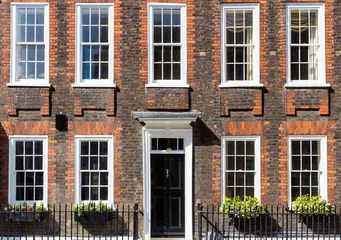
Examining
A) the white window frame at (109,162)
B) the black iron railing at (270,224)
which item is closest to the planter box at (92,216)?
the white window frame at (109,162)

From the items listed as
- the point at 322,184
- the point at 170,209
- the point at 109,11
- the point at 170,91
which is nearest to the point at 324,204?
the point at 322,184

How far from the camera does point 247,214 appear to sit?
502 inches

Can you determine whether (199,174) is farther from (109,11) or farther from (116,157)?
(109,11)

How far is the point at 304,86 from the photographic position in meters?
13.7

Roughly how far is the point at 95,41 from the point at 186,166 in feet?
14.3

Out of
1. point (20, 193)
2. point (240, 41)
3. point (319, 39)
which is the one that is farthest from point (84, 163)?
point (319, 39)

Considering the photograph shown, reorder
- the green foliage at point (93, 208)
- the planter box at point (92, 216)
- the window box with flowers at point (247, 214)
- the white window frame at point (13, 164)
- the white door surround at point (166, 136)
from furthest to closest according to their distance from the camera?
the white window frame at point (13, 164), the white door surround at point (166, 136), the planter box at point (92, 216), the green foliage at point (93, 208), the window box with flowers at point (247, 214)

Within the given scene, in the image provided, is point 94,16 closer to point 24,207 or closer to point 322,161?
point 24,207

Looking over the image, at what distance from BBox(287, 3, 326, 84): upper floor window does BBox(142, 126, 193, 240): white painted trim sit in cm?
345

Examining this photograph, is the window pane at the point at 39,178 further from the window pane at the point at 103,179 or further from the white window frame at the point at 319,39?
the white window frame at the point at 319,39

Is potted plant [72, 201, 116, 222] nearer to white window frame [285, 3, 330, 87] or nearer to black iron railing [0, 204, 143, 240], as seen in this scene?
black iron railing [0, 204, 143, 240]

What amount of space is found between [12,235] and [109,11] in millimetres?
6727

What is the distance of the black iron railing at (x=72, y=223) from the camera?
13172mm

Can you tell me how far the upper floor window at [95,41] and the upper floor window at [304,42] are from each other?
515cm
